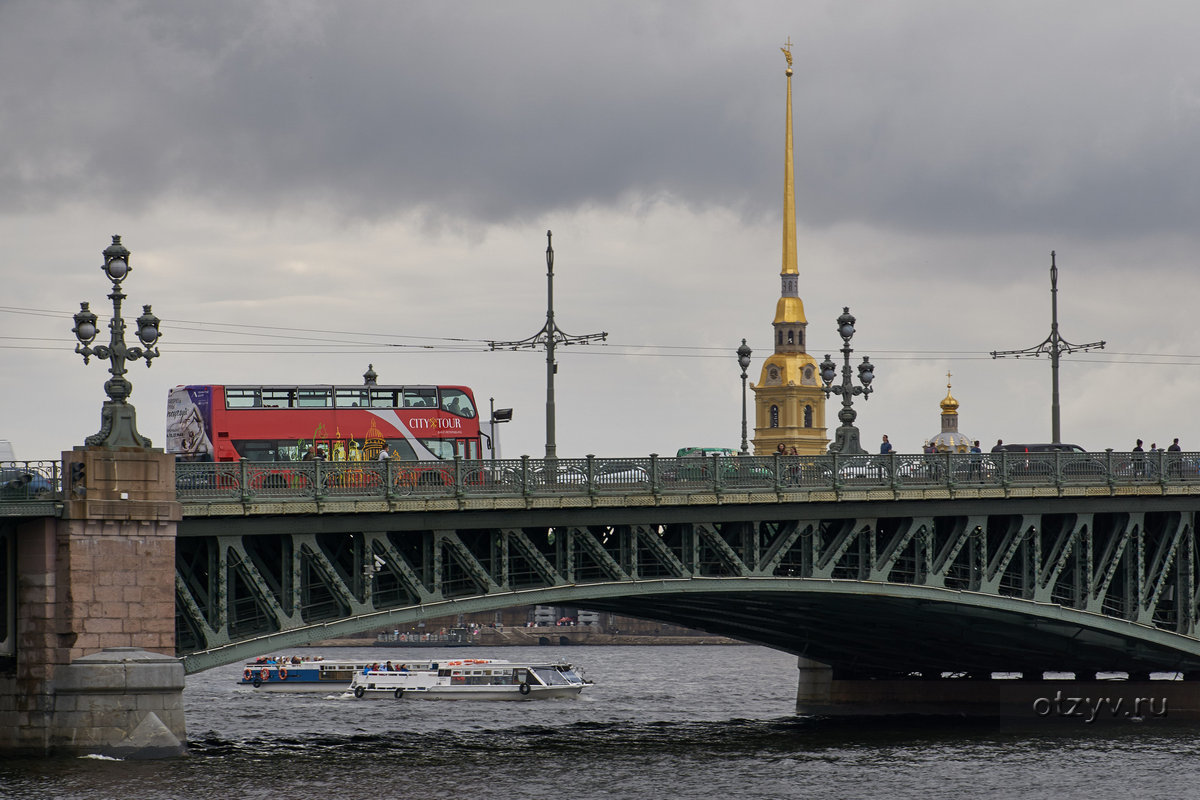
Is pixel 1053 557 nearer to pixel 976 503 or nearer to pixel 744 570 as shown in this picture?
pixel 976 503

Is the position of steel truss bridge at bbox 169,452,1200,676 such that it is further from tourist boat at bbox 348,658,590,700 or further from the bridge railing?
tourist boat at bbox 348,658,590,700

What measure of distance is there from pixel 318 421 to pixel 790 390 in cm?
11266

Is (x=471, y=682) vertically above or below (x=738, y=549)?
below

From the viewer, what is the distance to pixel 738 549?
46.7 m

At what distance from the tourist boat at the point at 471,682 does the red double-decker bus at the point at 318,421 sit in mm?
28441

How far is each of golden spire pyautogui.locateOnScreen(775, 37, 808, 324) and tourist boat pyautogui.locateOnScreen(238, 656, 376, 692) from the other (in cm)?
6112

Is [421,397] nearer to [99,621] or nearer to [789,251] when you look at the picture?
[99,621]

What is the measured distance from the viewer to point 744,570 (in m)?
44.5

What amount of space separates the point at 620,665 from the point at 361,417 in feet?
234

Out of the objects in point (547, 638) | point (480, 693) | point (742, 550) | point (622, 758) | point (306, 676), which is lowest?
point (547, 638)

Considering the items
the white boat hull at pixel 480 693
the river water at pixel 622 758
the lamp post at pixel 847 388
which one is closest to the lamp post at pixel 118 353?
the river water at pixel 622 758

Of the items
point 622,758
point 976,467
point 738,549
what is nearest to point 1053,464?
point 976,467

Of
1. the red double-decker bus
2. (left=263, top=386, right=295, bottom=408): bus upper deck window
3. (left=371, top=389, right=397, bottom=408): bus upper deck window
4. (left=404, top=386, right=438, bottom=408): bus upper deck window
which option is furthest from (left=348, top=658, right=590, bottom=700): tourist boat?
(left=263, top=386, right=295, bottom=408): bus upper deck window

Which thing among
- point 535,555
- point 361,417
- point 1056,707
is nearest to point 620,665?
point 1056,707
